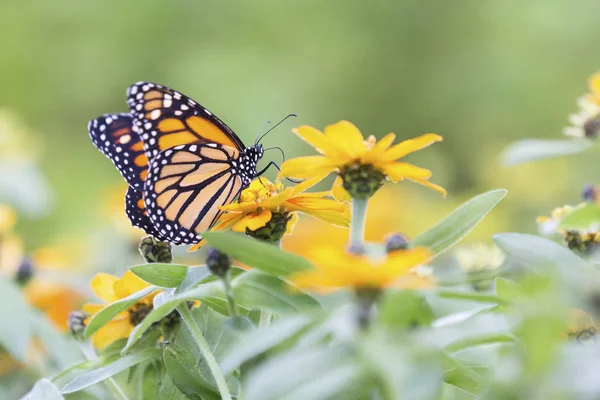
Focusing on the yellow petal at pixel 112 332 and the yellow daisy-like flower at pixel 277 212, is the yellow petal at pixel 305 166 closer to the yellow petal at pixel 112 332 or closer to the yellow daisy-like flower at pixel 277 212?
the yellow daisy-like flower at pixel 277 212

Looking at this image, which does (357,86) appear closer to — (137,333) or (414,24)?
(414,24)

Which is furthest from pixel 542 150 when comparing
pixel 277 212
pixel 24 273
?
pixel 24 273

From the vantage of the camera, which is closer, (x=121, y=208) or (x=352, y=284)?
(x=352, y=284)

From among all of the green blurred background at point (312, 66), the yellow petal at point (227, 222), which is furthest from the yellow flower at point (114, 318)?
the green blurred background at point (312, 66)

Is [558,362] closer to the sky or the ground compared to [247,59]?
closer to the ground

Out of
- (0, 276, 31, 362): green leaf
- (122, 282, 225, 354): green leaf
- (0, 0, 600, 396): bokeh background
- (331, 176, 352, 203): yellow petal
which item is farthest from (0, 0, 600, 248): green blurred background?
(122, 282, 225, 354): green leaf

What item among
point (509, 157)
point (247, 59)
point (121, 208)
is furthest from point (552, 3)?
point (509, 157)
